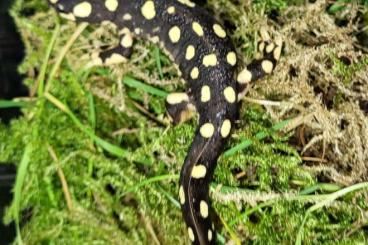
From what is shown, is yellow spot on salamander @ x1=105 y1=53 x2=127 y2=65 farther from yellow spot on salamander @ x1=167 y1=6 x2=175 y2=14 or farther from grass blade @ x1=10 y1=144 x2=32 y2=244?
grass blade @ x1=10 y1=144 x2=32 y2=244

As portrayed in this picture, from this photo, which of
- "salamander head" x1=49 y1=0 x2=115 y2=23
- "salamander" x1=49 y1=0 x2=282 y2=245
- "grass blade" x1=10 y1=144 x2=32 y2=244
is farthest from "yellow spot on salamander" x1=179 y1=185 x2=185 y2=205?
"salamander head" x1=49 y1=0 x2=115 y2=23

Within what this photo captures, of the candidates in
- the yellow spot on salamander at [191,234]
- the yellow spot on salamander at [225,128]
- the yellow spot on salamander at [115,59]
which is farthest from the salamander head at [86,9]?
the yellow spot on salamander at [191,234]

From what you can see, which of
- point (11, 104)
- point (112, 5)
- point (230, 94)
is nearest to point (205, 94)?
point (230, 94)

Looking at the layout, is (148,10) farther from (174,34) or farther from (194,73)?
(194,73)

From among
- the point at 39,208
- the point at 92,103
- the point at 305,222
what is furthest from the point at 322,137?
the point at 39,208

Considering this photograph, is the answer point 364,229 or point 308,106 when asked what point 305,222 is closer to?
point 364,229
